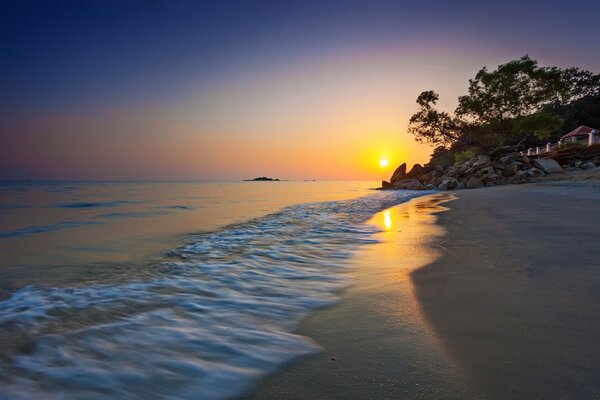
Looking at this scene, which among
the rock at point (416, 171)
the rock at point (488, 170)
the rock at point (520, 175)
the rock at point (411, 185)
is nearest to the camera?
the rock at point (520, 175)

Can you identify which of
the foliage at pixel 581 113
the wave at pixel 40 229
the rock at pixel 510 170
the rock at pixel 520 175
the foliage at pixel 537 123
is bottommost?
the wave at pixel 40 229

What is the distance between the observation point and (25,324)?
2.63 metres

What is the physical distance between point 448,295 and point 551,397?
1420 mm

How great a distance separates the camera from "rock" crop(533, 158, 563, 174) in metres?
22.8

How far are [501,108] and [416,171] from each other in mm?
10855

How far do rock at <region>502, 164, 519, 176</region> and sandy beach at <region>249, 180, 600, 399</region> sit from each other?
22.8m

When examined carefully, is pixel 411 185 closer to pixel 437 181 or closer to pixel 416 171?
pixel 437 181

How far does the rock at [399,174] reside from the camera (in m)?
41.1

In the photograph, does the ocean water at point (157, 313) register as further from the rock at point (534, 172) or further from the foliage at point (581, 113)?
the foliage at point (581, 113)

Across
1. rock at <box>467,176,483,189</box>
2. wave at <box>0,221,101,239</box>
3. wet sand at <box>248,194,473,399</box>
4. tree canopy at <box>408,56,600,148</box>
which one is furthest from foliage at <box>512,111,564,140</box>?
wave at <box>0,221,101,239</box>

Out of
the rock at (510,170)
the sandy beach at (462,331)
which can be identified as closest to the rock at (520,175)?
the rock at (510,170)

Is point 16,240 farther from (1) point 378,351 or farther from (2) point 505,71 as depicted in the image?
(2) point 505,71

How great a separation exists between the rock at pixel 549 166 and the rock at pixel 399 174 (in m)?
17.1

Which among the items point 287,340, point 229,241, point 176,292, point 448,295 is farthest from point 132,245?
point 448,295
